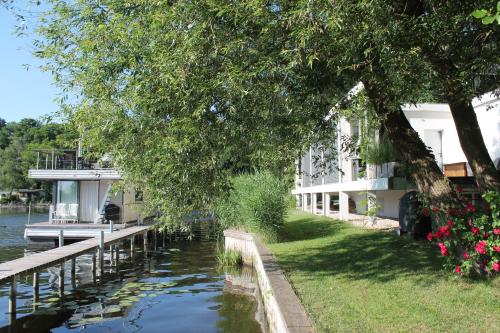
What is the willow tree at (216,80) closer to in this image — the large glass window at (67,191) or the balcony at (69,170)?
the balcony at (69,170)

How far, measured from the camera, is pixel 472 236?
7871 mm

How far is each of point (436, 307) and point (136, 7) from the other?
6763 mm

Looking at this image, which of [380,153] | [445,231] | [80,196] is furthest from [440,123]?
[80,196]

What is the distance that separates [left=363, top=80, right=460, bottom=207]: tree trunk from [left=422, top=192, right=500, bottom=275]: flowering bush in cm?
31

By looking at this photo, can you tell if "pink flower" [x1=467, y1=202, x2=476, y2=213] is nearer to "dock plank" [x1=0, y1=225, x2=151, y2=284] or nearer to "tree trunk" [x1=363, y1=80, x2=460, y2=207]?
"tree trunk" [x1=363, y1=80, x2=460, y2=207]

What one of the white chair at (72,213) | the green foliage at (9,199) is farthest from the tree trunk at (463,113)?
the green foliage at (9,199)

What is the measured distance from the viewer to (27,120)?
432 ft

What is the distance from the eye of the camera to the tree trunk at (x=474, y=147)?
8.78 metres

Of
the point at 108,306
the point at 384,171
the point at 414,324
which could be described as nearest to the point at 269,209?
the point at 384,171

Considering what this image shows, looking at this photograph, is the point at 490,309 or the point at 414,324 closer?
the point at 414,324

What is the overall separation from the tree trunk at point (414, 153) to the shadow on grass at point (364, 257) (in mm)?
1500

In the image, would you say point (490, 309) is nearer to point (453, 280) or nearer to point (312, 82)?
point (453, 280)

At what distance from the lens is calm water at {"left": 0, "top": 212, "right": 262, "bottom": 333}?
35.2 feet

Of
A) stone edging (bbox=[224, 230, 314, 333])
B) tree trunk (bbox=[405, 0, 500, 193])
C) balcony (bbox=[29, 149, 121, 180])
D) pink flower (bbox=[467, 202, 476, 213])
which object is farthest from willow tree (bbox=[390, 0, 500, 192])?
balcony (bbox=[29, 149, 121, 180])
